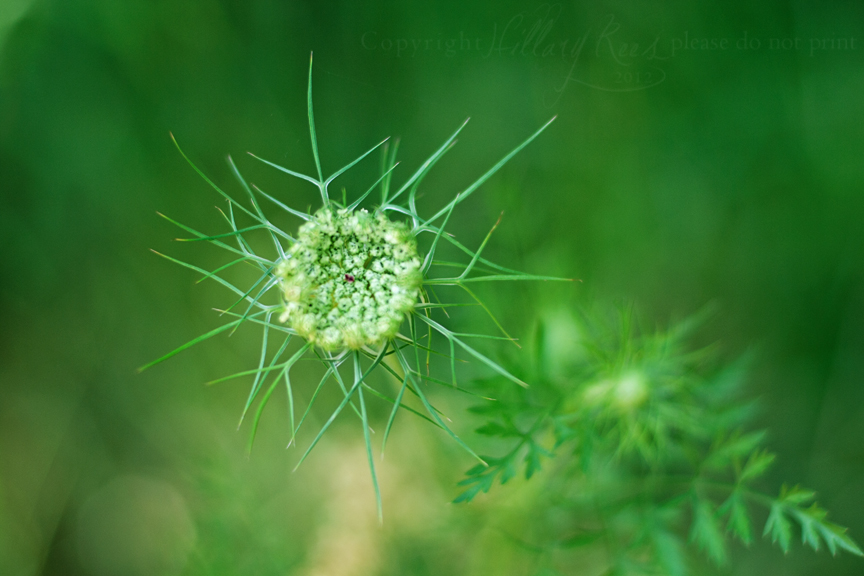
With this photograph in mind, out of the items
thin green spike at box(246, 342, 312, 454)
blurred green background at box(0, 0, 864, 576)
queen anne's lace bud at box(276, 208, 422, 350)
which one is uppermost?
blurred green background at box(0, 0, 864, 576)

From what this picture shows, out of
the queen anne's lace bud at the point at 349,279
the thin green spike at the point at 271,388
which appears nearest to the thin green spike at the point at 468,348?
the queen anne's lace bud at the point at 349,279

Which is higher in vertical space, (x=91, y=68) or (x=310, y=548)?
(x=91, y=68)

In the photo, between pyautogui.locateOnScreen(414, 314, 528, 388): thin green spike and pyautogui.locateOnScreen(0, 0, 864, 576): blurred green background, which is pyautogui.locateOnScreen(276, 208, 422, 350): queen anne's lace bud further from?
pyautogui.locateOnScreen(0, 0, 864, 576): blurred green background

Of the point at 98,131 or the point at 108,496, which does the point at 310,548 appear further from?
the point at 98,131

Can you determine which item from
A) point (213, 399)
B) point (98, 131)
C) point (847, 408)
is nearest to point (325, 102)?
point (98, 131)

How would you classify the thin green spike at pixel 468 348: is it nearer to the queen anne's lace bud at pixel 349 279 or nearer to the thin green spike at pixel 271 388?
the queen anne's lace bud at pixel 349 279

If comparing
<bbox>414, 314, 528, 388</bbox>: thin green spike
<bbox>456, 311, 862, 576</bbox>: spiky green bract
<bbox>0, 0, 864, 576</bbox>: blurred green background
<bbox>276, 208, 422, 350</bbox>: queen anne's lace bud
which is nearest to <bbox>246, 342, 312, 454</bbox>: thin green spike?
<bbox>276, 208, 422, 350</bbox>: queen anne's lace bud

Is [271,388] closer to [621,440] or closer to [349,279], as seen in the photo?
[349,279]
